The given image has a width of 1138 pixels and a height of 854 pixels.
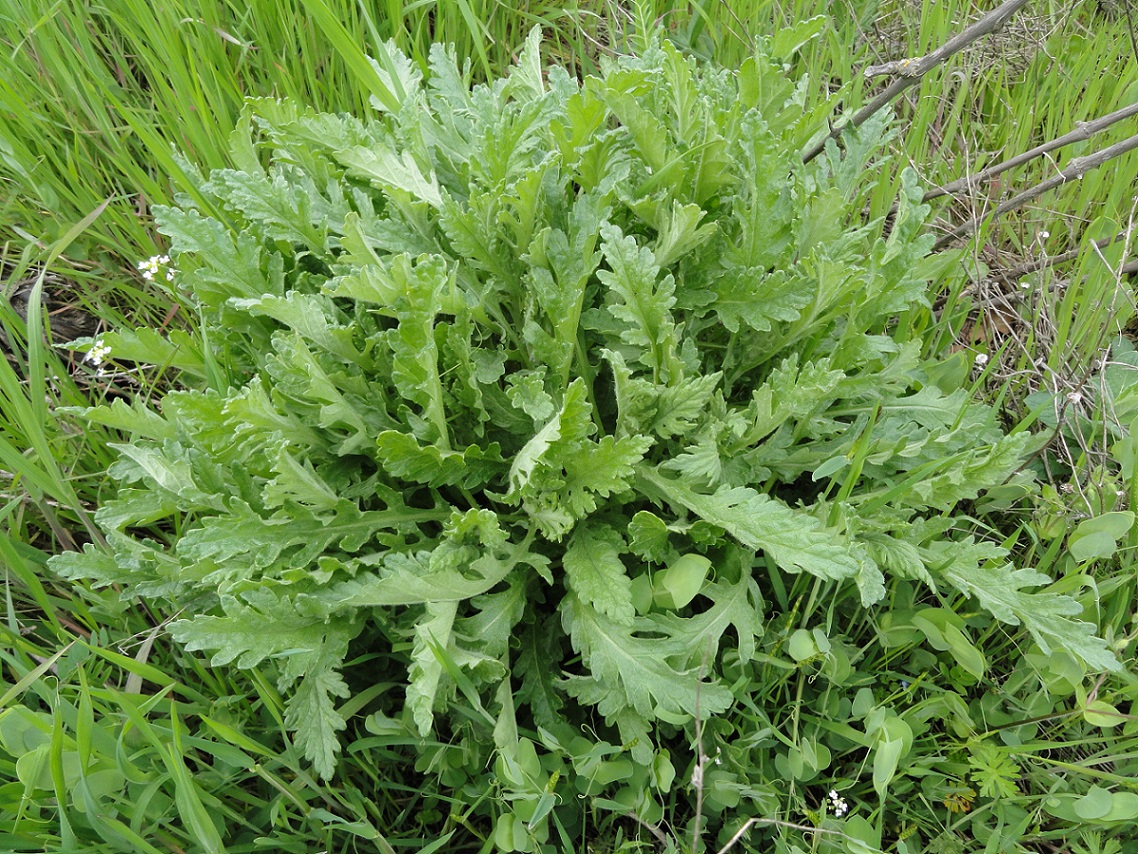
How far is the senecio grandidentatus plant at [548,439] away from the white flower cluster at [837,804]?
0.15 metres

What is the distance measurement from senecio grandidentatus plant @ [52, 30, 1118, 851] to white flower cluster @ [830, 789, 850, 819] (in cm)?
15

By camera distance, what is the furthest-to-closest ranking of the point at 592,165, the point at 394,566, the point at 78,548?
the point at 78,548 < the point at 592,165 < the point at 394,566

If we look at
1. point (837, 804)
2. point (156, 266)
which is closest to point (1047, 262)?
point (837, 804)

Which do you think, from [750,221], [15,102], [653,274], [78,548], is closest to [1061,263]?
[750,221]

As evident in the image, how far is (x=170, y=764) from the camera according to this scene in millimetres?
1503

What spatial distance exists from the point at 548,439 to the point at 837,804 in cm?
96

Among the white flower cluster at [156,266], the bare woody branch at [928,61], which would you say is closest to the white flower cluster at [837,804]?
the bare woody branch at [928,61]

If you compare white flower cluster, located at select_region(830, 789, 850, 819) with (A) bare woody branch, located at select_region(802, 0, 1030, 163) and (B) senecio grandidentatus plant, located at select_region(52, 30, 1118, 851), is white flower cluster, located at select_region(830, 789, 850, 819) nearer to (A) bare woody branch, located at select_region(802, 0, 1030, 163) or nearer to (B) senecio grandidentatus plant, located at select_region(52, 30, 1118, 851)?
(B) senecio grandidentatus plant, located at select_region(52, 30, 1118, 851)

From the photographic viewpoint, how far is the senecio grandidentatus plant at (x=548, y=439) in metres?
1.65

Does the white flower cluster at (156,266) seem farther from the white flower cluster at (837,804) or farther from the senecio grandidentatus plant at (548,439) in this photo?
the white flower cluster at (837,804)

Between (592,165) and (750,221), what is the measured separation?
374 mm

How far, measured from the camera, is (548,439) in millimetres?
1572

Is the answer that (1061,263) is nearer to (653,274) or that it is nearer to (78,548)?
(653,274)

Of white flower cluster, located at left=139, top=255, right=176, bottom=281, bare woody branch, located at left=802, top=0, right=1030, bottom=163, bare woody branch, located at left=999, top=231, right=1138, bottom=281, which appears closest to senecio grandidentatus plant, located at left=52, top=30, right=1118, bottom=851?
bare woody branch, located at left=802, top=0, right=1030, bottom=163
